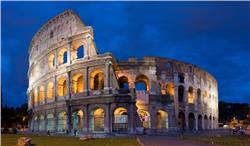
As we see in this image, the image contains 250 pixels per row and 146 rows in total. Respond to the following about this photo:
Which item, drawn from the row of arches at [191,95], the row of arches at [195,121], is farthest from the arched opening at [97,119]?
the row of arches at [191,95]

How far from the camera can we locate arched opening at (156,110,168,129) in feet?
155

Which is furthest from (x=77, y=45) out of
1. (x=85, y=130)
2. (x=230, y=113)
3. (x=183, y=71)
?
(x=230, y=113)

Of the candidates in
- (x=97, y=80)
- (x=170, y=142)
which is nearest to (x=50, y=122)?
(x=97, y=80)

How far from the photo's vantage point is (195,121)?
5519cm

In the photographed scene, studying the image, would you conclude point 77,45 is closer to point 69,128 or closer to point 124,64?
point 124,64

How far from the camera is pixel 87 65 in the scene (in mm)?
43688

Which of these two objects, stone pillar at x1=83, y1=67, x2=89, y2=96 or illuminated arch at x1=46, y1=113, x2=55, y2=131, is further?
illuminated arch at x1=46, y1=113, x2=55, y2=131

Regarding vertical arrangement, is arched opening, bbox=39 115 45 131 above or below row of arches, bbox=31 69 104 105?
below

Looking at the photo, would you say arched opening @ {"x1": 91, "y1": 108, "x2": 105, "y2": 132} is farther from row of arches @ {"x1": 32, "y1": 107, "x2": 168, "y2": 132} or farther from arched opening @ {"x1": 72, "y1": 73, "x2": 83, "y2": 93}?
arched opening @ {"x1": 72, "y1": 73, "x2": 83, "y2": 93}

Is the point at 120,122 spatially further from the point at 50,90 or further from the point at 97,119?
the point at 50,90

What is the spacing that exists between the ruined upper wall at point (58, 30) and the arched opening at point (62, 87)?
5443 mm

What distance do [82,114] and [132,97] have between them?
7635 millimetres

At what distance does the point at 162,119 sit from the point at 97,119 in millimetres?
9334

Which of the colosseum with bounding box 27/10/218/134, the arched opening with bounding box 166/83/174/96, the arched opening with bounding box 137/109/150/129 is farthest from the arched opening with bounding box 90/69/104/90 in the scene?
the arched opening with bounding box 166/83/174/96
